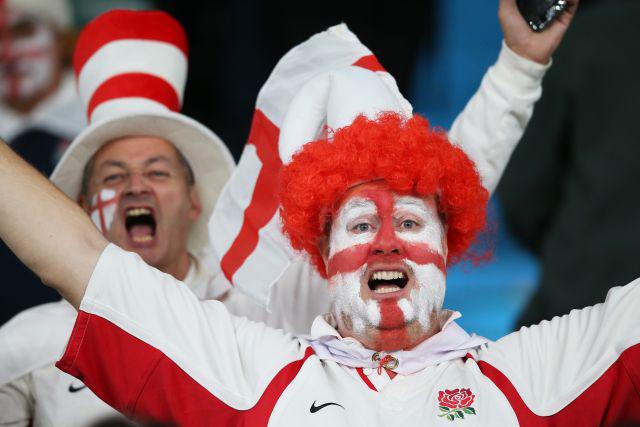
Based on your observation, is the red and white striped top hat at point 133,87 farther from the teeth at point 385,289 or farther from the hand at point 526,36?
the teeth at point 385,289

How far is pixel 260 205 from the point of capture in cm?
422

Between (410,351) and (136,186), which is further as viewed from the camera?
(136,186)

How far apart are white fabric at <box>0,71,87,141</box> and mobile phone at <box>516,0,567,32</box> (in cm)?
286

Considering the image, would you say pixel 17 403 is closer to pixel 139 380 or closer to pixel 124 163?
pixel 139 380

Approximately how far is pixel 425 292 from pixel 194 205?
55.1 inches

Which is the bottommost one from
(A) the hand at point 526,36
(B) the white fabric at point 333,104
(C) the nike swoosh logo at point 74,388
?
(C) the nike swoosh logo at point 74,388

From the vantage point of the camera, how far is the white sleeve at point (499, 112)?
162 inches

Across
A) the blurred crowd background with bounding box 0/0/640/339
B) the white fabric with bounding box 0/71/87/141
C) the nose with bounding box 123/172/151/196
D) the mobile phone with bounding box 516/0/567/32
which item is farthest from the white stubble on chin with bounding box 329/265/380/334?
the white fabric with bounding box 0/71/87/141

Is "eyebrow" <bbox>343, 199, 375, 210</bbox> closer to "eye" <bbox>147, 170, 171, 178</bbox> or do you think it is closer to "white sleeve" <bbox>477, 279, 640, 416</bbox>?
"white sleeve" <bbox>477, 279, 640, 416</bbox>

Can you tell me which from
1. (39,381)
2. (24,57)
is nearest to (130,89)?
(39,381)

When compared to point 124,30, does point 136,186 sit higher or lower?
lower

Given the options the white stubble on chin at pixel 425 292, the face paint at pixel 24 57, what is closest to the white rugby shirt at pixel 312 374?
the white stubble on chin at pixel 425 292

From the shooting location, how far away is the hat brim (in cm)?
452

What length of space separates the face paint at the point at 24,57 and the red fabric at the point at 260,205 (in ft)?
9.09
